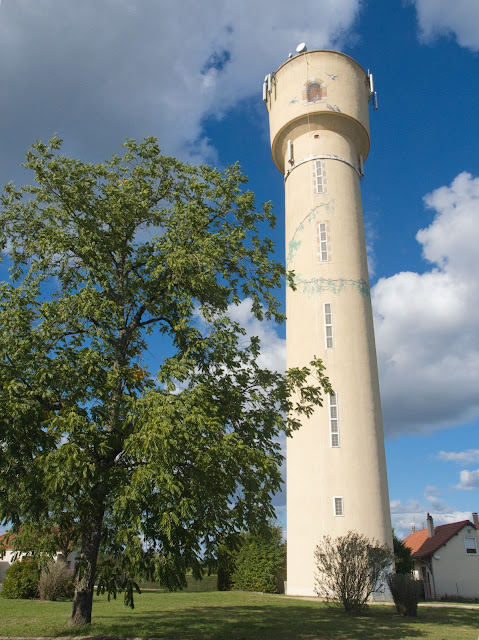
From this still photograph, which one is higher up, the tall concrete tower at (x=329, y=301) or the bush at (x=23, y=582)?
the tall concrete tower at (x=329, y=301)

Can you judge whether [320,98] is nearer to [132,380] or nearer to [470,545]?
[132,380]

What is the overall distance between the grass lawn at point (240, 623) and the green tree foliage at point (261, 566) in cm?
1038

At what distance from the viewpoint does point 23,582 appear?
845 inches

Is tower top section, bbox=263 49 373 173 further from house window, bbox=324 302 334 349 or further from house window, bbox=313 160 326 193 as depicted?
house window, bbox=324 302 334 349

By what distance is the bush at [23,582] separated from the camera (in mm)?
21484

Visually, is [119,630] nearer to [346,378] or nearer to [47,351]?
[47,351]

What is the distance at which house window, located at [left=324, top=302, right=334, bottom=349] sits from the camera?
2539 cm

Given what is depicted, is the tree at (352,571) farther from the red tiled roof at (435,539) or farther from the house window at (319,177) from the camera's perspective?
the red tiled roof at (435,539)

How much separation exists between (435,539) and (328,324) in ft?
70.6

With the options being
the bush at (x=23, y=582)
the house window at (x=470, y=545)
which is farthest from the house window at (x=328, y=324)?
the house window at (x=470, y=545)

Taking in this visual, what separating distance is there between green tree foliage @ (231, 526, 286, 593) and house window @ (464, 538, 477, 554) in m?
13.5

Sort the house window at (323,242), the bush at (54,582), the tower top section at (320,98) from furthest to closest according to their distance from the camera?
the tower top section at (320,98), the house window at (323,242), the bush at (54,582)

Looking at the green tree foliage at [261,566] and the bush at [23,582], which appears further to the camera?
the green tree foliage at [261,566]

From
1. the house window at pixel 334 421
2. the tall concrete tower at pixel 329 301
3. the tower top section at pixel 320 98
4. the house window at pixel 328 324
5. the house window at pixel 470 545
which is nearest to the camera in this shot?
the tall concrete tower at pixel 329 301
